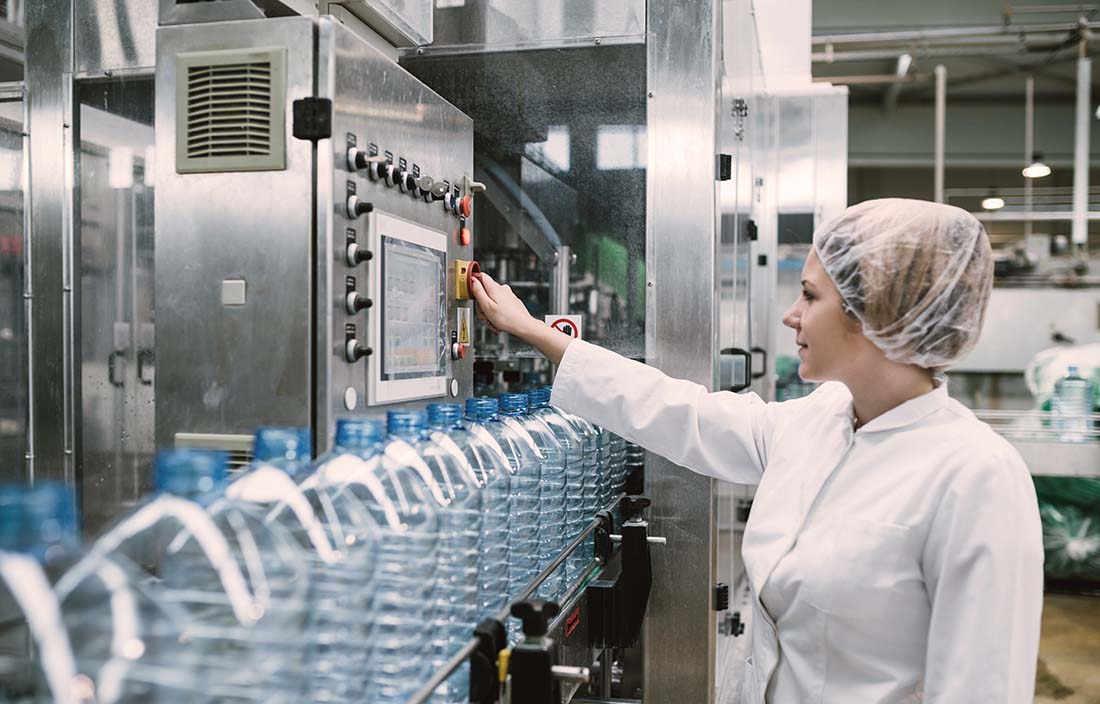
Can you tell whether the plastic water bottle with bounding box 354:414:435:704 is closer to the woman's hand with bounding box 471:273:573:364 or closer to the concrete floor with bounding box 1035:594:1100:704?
the woman's hand with bounding box 471:273:573:364

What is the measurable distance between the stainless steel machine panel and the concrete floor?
410 centimetres

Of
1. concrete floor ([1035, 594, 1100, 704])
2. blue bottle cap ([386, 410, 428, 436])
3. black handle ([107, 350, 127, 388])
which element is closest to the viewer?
blue bottle cap ([386, 410, 428, 436])

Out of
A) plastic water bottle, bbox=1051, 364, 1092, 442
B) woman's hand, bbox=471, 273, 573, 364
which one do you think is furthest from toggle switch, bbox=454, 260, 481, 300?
plastic water bottle, bbox=1051, 364, 1092, 442

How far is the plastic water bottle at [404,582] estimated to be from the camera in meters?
1.10

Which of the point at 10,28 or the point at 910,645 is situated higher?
the point at 10,28

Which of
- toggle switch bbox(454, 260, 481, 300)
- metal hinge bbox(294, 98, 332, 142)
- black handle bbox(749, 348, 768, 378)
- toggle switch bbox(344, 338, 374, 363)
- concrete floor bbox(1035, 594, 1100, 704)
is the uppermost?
metal hinge bbox(294, 98, 332, 142)

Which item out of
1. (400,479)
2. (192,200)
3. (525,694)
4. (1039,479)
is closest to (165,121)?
(192,200)

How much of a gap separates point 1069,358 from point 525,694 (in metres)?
5.92

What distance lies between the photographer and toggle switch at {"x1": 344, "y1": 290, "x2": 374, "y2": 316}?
4.63ft

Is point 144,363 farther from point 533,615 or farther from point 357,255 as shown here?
point 533,615

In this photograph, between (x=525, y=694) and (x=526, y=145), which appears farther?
(x=526, y=145)

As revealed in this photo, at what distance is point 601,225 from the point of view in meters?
2.48

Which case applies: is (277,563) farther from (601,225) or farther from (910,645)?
(601,225)

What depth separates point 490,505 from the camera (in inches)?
54.6
